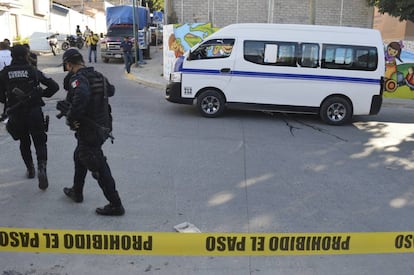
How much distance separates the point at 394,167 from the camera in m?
6.96

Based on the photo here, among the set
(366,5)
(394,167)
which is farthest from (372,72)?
(366,5)

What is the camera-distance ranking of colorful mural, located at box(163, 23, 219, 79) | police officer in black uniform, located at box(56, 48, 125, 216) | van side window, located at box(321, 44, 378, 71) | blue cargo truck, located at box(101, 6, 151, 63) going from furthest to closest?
blue cargo truck, located at box(101, 6, 151, 63) → colorful mural, located at box(163, 23, 219, 79) → van side window, located at box(321, 44, 378, 71) → police officer in black uniform, located at box(56, 48, 125, 216)

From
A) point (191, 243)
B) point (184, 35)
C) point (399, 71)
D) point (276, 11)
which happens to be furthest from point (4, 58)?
point (276, 11)

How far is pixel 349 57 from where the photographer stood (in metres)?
10.0

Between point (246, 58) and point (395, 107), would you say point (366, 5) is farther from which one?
point (246, 58)

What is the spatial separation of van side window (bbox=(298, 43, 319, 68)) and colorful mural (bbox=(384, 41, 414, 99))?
453 cm

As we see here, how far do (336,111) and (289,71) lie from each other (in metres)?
1.45

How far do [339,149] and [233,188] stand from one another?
122 inches

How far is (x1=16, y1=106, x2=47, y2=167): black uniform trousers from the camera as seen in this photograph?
528 centimetres

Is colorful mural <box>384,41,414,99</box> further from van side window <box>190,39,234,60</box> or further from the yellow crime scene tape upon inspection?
the yellow crime scene tape

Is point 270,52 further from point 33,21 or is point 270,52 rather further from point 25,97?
point 33,21

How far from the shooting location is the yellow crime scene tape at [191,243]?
118 inches

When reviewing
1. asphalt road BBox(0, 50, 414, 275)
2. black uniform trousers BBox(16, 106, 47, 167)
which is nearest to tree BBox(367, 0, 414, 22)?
asphalt road BBox(0, 50, 414, 275)

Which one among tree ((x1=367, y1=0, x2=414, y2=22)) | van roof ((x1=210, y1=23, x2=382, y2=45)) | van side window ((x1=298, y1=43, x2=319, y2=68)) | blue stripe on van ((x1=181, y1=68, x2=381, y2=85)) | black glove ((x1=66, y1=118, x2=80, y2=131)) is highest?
tree ((x1=367, y1=0, x2=414, y2=22))
